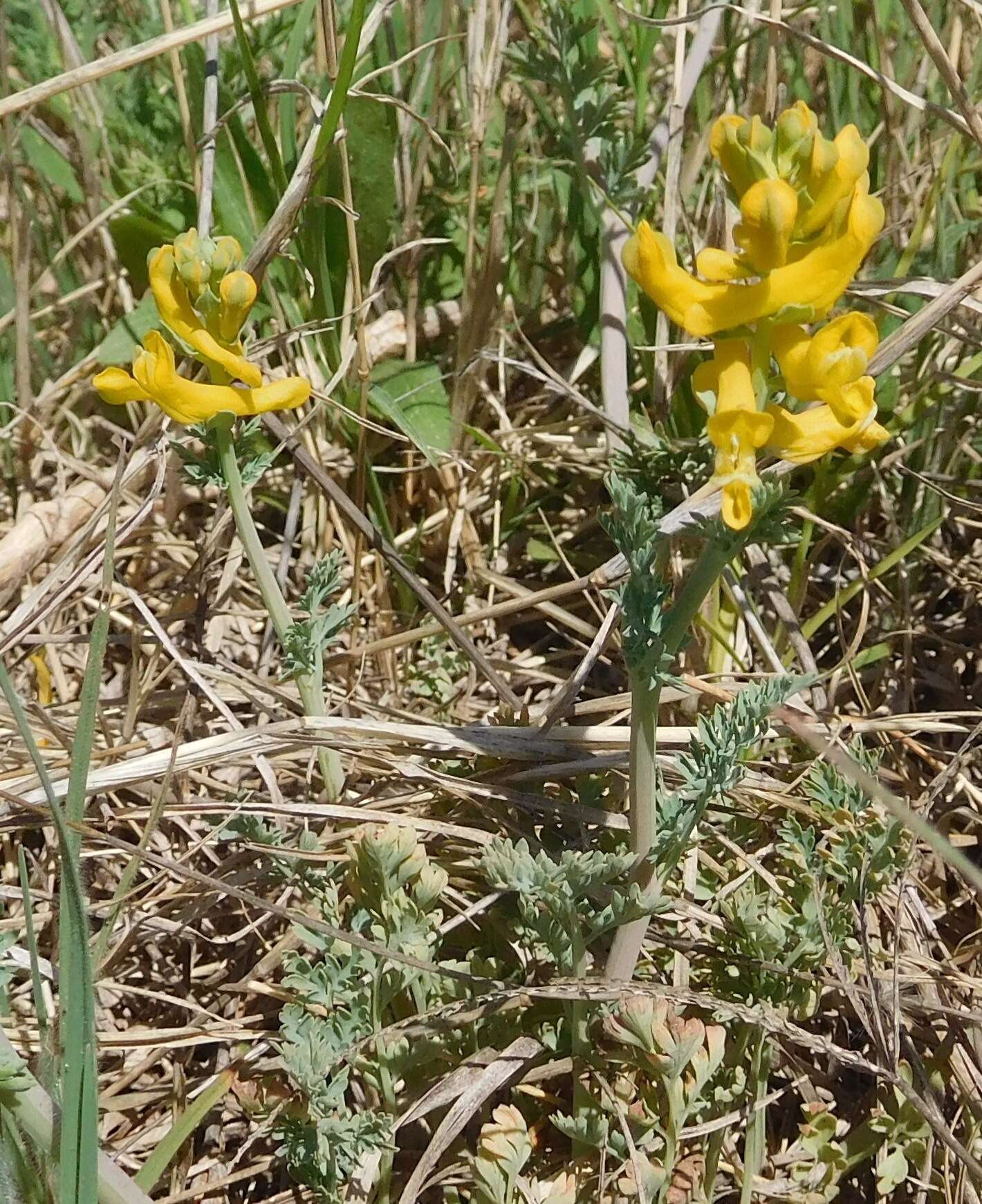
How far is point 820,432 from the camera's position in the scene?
40.4 inches

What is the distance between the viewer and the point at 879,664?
196cm

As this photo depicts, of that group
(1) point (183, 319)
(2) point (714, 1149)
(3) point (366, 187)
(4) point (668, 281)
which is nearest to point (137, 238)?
(3) point (366, 187)

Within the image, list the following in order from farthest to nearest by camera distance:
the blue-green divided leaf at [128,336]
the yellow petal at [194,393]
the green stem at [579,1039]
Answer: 1. the blue-green divided leaf at [128,336]
2. the green stem at [579,1039]
3. the yellow petal at [194,393]

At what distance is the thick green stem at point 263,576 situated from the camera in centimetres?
140

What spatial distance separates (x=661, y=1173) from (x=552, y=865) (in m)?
0.40

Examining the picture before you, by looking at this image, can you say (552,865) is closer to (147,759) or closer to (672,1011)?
(672,1011)

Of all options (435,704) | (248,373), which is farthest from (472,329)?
(248,373)

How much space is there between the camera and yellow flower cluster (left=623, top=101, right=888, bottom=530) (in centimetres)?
99

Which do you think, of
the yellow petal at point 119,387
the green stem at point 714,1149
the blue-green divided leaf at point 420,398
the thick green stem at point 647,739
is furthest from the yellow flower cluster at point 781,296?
the blue-green divided leaf at point 420,398

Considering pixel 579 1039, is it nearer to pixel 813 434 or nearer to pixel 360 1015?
pixel 360 1015

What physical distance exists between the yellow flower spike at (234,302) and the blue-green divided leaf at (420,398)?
0.66 metres

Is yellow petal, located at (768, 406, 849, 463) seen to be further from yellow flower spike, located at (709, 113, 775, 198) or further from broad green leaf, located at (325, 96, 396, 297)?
broad green leaf, located at (325, 96, 396, 297)

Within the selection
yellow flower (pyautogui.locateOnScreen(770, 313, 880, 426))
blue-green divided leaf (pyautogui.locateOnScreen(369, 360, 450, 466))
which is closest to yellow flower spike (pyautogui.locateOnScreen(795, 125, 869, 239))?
yellow flower (pyautogui.locateOnScreen(770, 313, 880, 426))

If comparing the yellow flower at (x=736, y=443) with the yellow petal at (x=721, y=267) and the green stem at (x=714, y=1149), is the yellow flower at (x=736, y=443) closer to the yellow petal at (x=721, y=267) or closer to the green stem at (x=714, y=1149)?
the yellow petal at (x=721, y=267)
